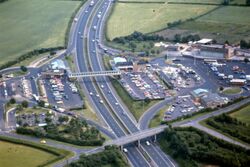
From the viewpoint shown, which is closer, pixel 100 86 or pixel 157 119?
pixel 157 119

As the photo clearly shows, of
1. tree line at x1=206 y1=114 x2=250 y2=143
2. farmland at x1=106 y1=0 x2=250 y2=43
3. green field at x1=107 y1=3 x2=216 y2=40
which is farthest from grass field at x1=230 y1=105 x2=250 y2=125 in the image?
green field at x1=107 y1=3 x2=216 y2=40

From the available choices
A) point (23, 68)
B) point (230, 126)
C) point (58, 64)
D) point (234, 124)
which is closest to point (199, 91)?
point (234, 124)

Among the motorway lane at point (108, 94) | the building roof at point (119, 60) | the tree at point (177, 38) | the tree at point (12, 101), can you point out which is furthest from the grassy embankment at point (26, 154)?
the tree at point (177, 38)

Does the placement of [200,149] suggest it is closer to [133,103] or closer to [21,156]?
[133,103]

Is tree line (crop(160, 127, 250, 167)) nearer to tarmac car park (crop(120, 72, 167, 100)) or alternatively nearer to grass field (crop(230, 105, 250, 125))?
grass field (crop(230, 105, 250, 125))

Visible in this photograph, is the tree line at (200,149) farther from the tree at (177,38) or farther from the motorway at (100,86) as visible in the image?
the tree at (177,38)

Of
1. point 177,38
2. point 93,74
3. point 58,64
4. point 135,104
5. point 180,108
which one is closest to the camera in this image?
point 180,108

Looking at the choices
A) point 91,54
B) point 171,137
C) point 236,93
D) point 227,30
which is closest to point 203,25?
point 227,30
